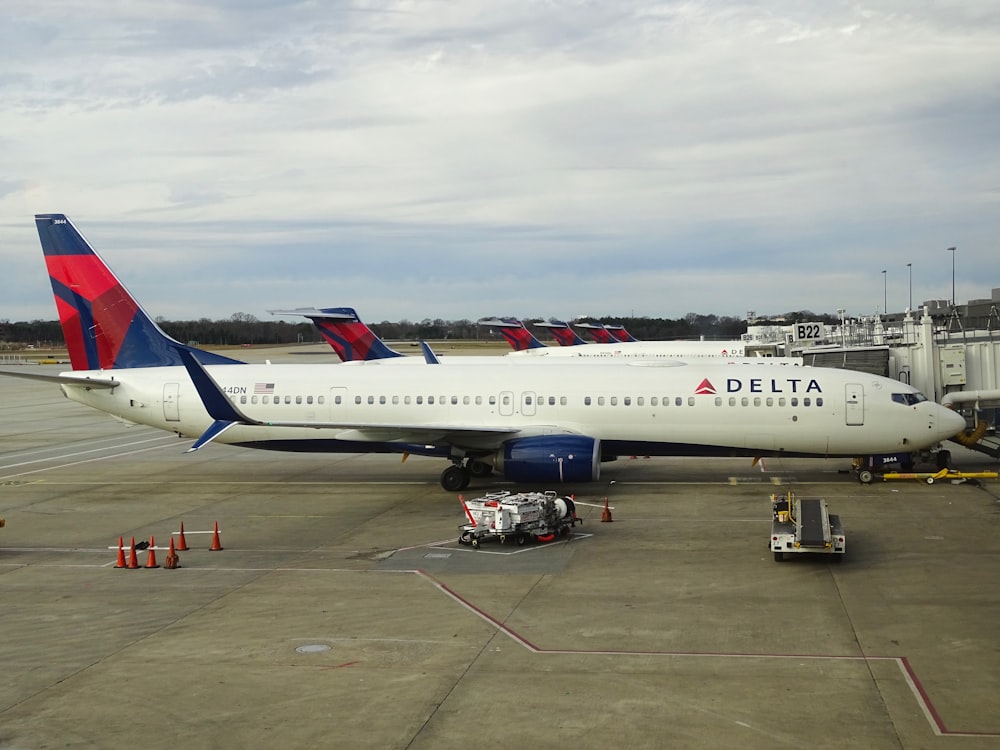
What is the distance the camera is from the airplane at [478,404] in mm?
27922

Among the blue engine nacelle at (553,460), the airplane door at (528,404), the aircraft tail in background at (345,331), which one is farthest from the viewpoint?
the aircraft tail in background at (345,331)

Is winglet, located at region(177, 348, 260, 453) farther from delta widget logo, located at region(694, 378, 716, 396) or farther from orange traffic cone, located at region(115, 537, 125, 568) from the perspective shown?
delta widget logo, located at region(694, 378, 716, 396)

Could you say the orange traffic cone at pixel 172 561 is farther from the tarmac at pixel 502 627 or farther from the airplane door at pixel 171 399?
the airplane door at pixel 171 399

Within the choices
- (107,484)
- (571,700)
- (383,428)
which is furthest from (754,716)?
(107,484)

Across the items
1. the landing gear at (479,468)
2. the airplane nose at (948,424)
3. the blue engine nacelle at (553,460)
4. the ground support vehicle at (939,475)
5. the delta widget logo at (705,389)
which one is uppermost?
the delta widget logo at (705,389)

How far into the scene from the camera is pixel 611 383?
A: 29359 mm

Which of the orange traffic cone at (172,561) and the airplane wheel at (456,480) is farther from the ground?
the airplane wheel at (456,480)

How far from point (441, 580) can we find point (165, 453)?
25529 mm

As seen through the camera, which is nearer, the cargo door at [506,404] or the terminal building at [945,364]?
the cargo door at [506,404]

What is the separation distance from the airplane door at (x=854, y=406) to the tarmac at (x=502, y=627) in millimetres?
2008

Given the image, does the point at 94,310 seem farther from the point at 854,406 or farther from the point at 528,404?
the point at 854,406

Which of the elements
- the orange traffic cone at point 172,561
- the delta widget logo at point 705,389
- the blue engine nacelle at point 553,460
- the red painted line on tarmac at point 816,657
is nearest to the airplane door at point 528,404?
the blue engine nacelle at point 553,460

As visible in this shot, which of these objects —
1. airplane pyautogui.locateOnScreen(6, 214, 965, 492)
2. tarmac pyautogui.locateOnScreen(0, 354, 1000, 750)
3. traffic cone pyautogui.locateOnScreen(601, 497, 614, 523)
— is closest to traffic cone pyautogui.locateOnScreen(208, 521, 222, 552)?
tarmac pyautogui.locateOnScreen(0, 354, 1000, 750)

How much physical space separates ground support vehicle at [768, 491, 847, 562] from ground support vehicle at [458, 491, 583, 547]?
4.84 m
